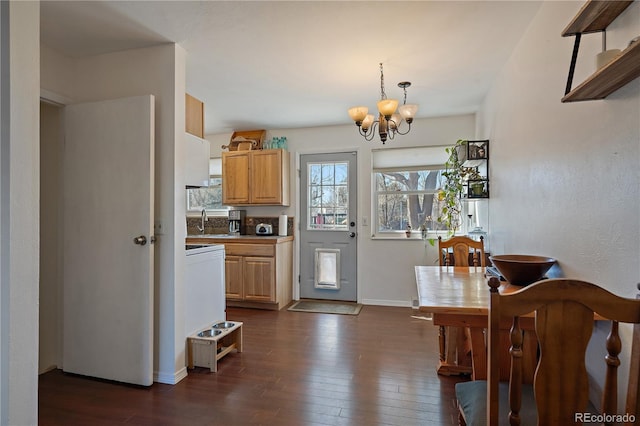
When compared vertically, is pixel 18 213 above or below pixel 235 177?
below

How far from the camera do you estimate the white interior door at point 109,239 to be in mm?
2352

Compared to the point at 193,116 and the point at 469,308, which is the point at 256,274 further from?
the point at 469,308

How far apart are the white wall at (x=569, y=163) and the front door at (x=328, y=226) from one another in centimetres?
217

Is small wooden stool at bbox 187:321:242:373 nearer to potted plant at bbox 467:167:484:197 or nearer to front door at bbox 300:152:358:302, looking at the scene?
front door at bbox 300:152:358:302

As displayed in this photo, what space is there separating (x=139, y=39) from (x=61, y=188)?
4.26 ft

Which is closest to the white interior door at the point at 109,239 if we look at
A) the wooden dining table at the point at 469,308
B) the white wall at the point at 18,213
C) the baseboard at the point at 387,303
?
the white wall at the point at 18,213

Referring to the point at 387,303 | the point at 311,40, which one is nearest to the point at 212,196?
the point at 387,303

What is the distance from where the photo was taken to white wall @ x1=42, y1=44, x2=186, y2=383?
7.98 ft

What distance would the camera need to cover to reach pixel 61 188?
264cm

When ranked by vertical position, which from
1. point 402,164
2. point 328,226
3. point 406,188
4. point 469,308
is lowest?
point 469,308

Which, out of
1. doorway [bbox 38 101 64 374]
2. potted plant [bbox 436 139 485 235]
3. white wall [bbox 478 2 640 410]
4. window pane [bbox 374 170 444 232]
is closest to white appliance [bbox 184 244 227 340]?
doorway [bbox 38 101 64 374]

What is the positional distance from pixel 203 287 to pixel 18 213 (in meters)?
1.61

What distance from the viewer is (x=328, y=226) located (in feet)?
15.4

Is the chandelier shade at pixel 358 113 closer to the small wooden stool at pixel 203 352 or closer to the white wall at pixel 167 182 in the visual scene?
the white wall at pixel 167 182
